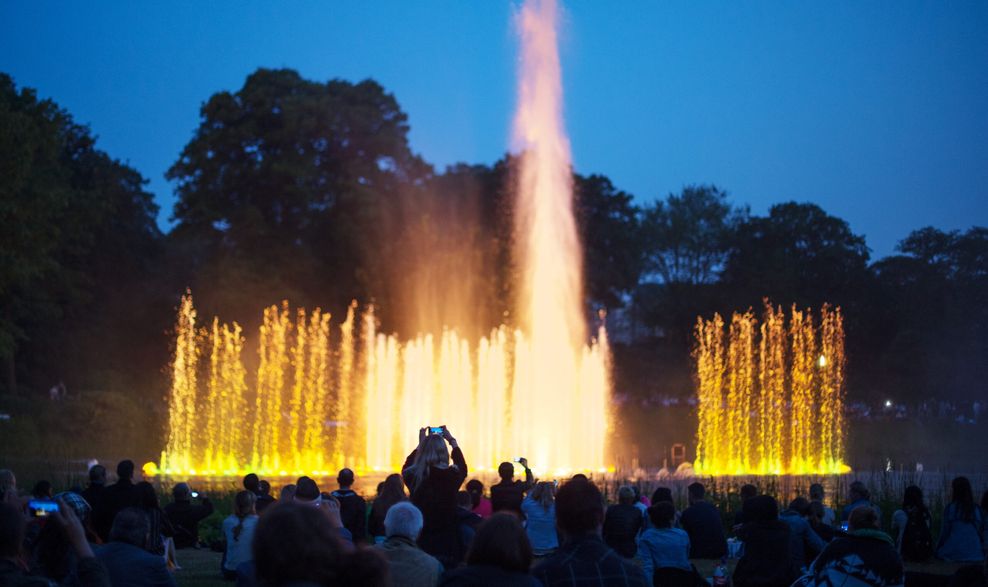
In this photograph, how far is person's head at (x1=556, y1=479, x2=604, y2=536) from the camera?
6.38 meters

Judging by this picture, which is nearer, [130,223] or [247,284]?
[247,284]

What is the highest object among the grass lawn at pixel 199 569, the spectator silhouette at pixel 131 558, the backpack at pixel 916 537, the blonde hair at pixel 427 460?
the blonde hair at pixel 427 460

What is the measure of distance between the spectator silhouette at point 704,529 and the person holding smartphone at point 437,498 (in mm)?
5326

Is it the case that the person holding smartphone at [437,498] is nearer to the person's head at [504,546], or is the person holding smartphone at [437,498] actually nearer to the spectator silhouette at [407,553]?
the spectator silhouette at [407,553]

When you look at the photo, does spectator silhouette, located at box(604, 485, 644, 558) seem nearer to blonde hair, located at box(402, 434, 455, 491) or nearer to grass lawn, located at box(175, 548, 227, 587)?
blonde hair, located at box(402, 434, 455, 491)

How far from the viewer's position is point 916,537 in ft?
45.8

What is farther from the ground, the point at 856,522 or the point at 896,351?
the point at 896,351

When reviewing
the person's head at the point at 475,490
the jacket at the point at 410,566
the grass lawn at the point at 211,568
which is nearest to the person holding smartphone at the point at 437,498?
the jacket at the point at 410,566

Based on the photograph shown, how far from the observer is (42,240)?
135 ft

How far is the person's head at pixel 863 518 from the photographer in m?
8.61

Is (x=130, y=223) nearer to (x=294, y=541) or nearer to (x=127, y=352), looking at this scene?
(x=127, y=352)

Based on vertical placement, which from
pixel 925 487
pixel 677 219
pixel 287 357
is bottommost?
pixel 925 487

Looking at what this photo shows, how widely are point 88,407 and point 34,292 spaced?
8098 mm

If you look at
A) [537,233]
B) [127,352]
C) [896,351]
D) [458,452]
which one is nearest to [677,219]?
[896,351]
